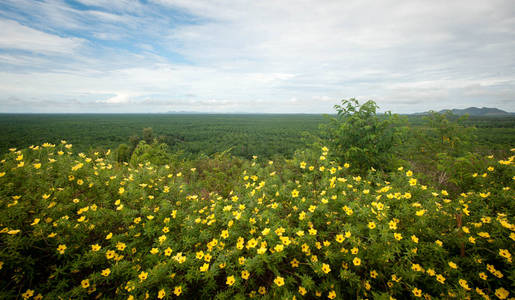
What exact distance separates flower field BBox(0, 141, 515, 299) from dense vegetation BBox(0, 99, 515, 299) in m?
0.01

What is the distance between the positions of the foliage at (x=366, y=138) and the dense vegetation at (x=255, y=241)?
1916mm

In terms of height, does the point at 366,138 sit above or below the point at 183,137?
above

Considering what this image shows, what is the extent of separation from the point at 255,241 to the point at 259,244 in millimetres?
86

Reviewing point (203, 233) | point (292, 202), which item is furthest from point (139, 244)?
point (292, 202)

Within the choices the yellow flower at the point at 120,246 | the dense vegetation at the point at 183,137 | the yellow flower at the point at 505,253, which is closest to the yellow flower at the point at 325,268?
the yellow flower at the point at 505,253

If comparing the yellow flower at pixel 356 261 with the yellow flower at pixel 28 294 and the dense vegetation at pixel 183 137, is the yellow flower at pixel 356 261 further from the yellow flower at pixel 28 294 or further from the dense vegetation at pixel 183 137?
the dense vegetation at pixel 183 137

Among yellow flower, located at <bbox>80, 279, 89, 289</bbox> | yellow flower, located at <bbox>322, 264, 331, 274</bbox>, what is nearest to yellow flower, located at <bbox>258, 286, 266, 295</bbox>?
yellow flower, located at <bbox>322, 264, 331, 274</bbox>

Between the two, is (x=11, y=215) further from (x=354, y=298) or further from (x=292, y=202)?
(x=354, y=298)

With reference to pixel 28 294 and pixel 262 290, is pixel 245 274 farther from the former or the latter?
pixel 28 294

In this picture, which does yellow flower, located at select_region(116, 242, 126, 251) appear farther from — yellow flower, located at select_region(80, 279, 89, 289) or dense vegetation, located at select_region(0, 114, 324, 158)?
dense vegetation, located at select_region(0, 114, 324, 158)

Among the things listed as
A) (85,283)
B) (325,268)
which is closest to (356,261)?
(325,268)

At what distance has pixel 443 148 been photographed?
22.2ft

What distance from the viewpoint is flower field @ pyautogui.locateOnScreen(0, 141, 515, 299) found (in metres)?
1.68

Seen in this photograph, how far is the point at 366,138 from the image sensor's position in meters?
4.97
